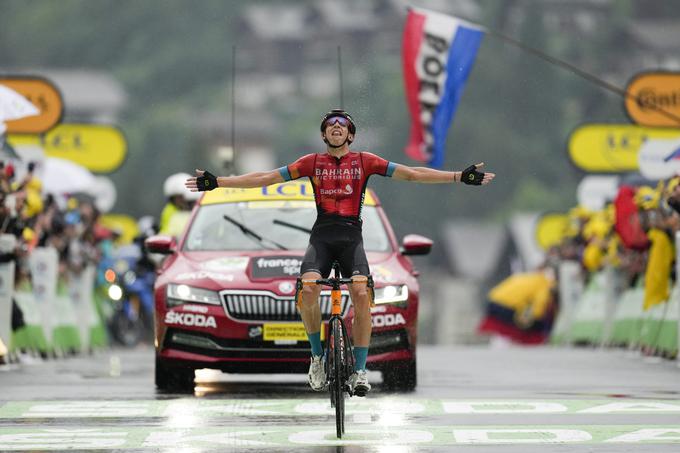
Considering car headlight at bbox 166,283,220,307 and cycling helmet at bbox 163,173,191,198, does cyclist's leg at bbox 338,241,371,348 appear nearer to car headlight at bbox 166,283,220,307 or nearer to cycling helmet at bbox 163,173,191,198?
car headlight at bbox 166,283,220,307

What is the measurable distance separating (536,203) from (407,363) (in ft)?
449

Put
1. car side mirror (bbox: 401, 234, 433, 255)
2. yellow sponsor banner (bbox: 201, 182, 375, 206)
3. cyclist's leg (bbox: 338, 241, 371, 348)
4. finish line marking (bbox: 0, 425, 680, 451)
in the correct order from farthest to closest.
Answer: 1. yellow sponsor banner (bbox: 201, 182, 375, 206)
2. car side mirror (bbox: 401, 234, 433, 255)
3. cyclist's leg (bbox: 338, 241, 371, 348)
4. finish line marking (bbox: 0, 425, 680, 451)

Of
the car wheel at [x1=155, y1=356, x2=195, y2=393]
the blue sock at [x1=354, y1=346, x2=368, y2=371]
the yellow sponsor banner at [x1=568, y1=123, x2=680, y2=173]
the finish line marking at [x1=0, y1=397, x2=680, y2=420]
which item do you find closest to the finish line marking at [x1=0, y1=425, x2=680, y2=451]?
the blue sock at [x1=354, y1=346, x2=368, y2=371]

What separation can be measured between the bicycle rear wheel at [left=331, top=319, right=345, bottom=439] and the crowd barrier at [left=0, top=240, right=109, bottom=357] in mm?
7663

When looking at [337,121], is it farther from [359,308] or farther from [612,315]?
[612,315]

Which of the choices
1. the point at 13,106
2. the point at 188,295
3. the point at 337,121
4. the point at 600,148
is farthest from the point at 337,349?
the point at 600,148

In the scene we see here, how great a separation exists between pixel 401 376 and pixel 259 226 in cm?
184

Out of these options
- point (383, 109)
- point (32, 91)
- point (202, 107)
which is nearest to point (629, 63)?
point (383, 109)

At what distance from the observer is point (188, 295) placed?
15094 millimetres

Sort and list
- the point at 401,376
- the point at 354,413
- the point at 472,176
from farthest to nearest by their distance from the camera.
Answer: the point at 401,376
the point at 354,413
the point at 472,176

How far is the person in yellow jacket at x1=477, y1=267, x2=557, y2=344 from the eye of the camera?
39.2 meters

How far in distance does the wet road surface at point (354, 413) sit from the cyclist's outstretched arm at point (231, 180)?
4.77ft

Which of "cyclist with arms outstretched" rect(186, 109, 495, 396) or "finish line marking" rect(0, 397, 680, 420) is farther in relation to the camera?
"finish line marking" rect(0, 397, 680, 420)

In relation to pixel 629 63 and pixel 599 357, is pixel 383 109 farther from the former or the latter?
pixel 599 357
